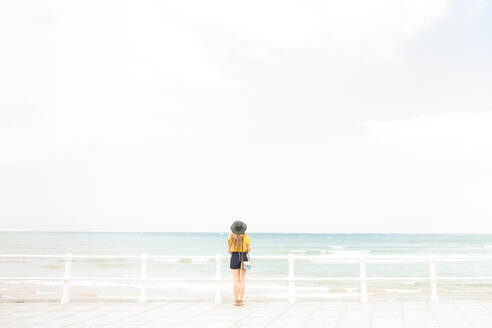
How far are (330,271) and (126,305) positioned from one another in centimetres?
2493

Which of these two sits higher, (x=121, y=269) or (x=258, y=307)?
(x=258, y=307)

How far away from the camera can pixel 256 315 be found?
309 inches

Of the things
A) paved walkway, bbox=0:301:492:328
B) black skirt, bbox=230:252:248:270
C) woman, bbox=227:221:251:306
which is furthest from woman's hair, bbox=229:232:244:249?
paved walkway, bbox=0:301:492:328

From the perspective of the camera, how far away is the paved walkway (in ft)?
23.1

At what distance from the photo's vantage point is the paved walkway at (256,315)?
7.05m

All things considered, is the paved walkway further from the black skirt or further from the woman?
the black skirt

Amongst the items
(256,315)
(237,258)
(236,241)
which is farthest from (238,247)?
(256,315)

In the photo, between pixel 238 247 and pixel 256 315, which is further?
pixel 238 247

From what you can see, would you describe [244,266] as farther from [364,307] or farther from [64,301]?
[64,301]

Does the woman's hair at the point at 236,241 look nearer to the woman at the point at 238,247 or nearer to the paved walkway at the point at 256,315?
the woman at the point at 238,247

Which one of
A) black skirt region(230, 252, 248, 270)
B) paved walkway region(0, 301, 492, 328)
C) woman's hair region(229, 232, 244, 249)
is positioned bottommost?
paved walkway region(0, 301, 492, 328)

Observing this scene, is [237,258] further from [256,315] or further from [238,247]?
[256,315]

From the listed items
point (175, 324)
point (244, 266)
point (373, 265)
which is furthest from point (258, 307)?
point (373, 265)

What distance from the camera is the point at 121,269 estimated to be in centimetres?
3159
